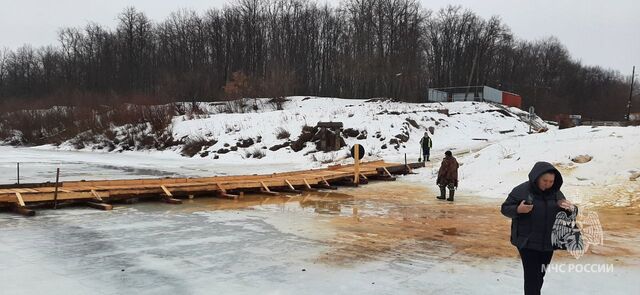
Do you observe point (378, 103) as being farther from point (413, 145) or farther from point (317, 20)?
point (317, 20)

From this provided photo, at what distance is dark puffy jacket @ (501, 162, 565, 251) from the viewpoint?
4145mm

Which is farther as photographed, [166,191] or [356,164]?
[356,164]

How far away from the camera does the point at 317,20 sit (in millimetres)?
72562

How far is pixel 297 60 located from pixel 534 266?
6737 centimetres

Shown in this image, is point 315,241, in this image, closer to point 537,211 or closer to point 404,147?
point 537,211

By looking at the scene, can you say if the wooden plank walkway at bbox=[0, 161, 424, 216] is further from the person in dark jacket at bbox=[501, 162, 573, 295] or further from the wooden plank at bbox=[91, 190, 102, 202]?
the person in dark jacket at bbox=[501, 162, 573, 295]

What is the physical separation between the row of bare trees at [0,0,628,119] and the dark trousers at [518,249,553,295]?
48703 millimetres

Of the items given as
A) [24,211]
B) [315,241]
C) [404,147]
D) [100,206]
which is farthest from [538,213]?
[404,147]

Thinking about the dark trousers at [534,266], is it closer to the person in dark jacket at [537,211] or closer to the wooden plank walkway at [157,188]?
the person in dark jacket at [537,211]

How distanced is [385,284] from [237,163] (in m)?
23.7

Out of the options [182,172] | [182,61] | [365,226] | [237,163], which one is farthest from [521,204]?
[182,61]

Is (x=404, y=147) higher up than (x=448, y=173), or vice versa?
(x=404, y=147)

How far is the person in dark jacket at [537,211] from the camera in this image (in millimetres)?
4121

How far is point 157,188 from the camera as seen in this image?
13.2 meters
